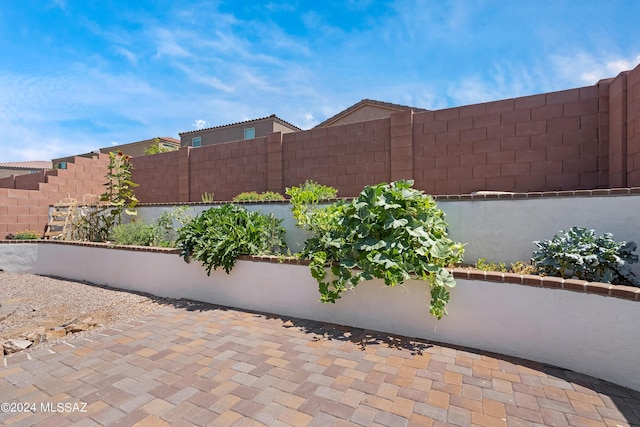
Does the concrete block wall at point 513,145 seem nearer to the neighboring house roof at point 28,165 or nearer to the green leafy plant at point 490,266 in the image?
the green leafy plant at point 490,266

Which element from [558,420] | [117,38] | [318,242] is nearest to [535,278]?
[558,420]

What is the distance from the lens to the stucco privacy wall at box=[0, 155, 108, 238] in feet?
30.4

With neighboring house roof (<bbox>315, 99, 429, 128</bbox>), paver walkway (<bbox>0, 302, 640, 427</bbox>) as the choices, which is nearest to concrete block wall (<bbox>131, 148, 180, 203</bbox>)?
paver walkway (<bbox>0, 302, 640, 427</bbox>)

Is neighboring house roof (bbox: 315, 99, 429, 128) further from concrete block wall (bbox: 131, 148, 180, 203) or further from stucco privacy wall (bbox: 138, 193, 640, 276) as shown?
stucco privacy wall (bbox: 138, 193, 640, 276)

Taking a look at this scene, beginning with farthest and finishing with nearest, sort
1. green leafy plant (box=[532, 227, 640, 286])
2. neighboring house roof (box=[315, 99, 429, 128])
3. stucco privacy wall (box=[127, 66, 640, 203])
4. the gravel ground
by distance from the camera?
neighboring house roof (box=[315, 99, 429, 128]) < stucco privacy wall (box=[127, 66, 640, 203]) < the gravel ground < green leafy plant (box=[532, 227, 640, 286])

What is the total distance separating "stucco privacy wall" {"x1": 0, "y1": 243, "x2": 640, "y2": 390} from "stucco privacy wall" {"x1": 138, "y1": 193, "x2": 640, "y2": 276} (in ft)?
3.44

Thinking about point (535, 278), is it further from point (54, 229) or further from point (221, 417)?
point (54, 229)

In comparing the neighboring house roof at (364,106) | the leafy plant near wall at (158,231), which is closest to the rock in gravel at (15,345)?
the leafy plant near wall at (158,231)

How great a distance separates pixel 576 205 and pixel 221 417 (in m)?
4.27

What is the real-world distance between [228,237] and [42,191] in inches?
377

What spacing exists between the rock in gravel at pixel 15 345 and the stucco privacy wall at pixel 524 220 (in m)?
5.37

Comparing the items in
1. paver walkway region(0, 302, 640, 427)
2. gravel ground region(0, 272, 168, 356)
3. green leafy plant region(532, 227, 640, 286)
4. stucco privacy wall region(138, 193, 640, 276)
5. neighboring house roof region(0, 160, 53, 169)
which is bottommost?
gravel ground region(0, 272, 168, 356)

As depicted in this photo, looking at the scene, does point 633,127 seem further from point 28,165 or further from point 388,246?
point 28,165

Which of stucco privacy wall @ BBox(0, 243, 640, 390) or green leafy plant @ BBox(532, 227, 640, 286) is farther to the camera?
green leafy plant @ BBox(532, 227, 640, 286)
